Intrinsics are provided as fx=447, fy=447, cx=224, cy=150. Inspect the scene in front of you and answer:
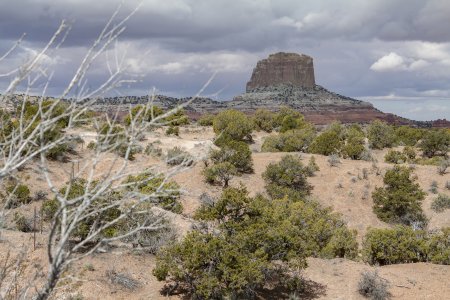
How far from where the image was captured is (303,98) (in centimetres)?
12925

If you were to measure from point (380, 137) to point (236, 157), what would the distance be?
2233 cm

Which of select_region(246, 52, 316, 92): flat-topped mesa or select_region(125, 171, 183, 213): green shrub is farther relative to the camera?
select_region(246, 52, 316, 92): flat-topped mesa

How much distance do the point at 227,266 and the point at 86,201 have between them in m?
9.09

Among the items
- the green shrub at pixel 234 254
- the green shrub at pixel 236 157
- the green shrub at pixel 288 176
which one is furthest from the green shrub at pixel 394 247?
the green shrub at pixel 236 157

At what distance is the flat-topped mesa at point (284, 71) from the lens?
161250 mm

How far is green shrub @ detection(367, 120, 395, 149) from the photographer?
4784 cm

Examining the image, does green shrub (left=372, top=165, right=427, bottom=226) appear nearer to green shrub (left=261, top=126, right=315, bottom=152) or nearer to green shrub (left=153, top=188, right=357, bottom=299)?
green shrub (left=261, top=126, right=315, bottom=152)

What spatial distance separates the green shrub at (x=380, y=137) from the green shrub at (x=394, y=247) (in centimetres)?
3007

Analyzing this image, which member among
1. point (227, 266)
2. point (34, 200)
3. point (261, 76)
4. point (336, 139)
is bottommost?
point (34, 200)

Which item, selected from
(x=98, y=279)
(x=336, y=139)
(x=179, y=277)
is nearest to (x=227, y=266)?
(x=179, y=277)

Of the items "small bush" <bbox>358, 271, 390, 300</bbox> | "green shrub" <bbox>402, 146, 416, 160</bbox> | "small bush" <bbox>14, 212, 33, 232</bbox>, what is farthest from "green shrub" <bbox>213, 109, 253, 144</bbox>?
"small bush" <bbox>358, 271, 390, 300</bbox>

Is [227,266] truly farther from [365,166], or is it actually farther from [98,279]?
[365,166]

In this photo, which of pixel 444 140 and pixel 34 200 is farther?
pixel 444 140

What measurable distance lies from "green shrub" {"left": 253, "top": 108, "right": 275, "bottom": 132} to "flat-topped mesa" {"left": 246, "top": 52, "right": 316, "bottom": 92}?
101732 millimetres
